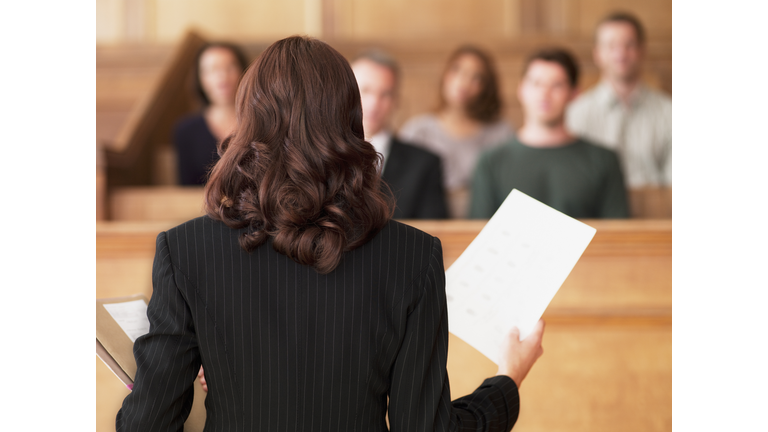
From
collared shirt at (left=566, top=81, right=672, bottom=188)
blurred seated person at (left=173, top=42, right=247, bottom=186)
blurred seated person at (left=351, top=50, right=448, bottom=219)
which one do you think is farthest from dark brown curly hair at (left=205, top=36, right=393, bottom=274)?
collared shirt at (left=566, top=81, right=672, bottom=188)

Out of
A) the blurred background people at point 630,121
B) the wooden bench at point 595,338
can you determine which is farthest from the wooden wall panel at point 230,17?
the wooden bench at point 595,338

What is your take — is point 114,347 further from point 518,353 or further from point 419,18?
point 419,18

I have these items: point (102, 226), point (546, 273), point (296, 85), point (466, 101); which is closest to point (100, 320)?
point (296, 85)

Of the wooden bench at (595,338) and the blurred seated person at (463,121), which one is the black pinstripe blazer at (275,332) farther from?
the blurred seated person at (463,121)

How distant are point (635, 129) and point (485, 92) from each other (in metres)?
1.05

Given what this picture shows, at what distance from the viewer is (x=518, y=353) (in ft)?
3.57

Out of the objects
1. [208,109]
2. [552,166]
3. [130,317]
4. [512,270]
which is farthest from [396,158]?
[130,317]

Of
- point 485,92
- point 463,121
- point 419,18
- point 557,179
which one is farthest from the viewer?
point 419,18

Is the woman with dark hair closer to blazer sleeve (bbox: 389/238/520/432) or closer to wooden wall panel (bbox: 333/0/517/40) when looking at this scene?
blazer sleeve (bbox: 389/238/520/432)

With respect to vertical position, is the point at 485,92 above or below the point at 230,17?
below

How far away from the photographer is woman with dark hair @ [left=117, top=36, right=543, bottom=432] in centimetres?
83

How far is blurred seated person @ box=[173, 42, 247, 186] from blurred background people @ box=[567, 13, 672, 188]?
6.73ft

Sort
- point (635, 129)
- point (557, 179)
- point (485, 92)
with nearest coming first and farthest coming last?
point (557, 179) → point (485, 92) → point (635, 129)

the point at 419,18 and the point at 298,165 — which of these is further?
the point at 419,18
